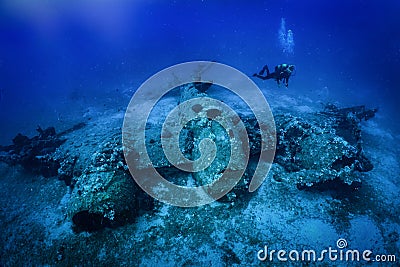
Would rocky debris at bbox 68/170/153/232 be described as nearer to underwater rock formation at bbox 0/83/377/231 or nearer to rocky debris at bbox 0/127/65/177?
underwater rock formation at bbox 0/83/377/231

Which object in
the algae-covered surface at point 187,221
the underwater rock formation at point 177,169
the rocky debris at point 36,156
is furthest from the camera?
the rocky debris at point 36,156

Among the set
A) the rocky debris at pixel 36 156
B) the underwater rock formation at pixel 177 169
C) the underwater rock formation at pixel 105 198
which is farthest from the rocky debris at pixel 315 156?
the rocky debris at pixel 36 156

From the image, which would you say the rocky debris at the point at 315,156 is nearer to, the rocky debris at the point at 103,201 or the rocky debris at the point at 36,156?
the rocky debris at the point at 103,201

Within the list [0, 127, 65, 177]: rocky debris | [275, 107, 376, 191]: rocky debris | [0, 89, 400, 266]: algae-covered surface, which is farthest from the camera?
[0, 127, 65, 177]: rocky debris

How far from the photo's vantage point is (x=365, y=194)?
5.30m

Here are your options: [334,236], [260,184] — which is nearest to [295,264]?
[334,236]

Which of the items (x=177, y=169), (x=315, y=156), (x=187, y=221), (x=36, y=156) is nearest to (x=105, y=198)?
(x=187, y=221)

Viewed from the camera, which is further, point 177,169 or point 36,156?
point 36,156

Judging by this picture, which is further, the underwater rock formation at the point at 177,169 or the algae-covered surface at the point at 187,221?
the underwater rock formation at the point at 177,169

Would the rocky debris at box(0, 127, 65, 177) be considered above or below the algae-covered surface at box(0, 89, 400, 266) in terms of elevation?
above

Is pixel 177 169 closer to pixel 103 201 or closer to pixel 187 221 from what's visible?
pixel 187 221

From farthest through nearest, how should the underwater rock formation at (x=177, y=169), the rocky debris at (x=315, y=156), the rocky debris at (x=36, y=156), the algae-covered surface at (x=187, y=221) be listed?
the rocky debris at (x=36, y=156) → the rocky debris at (x=315, y=156) → the underwater rock formation at (x=177, y=169) → the algae-covered surface at (x=187, y=221)

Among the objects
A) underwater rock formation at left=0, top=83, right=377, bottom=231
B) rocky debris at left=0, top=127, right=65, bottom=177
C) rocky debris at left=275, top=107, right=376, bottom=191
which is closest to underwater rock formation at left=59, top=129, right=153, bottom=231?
underwater rock formation at left=0, top=83, right=377, bottom=231

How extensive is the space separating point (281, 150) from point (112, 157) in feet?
16.8
